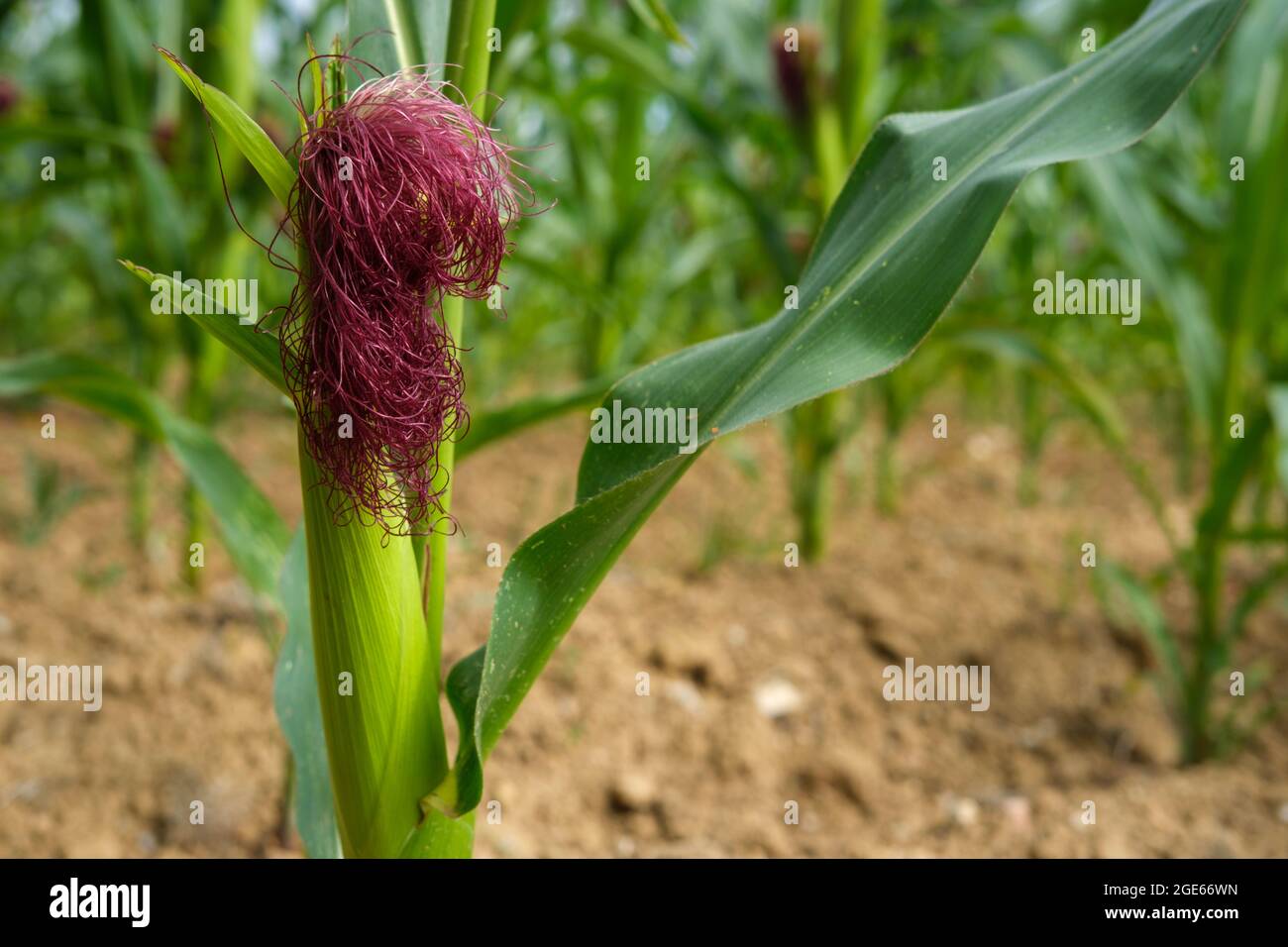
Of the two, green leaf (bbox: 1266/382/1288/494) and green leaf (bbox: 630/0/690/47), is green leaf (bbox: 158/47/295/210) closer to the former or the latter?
green leaf (bbox: 630/0/690/47)

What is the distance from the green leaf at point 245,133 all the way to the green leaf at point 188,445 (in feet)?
1.62

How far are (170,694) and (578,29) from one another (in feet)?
4.42

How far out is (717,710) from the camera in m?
1.82

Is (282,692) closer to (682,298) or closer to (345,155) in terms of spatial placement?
(345,155)

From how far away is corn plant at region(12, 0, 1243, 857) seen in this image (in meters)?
0.70

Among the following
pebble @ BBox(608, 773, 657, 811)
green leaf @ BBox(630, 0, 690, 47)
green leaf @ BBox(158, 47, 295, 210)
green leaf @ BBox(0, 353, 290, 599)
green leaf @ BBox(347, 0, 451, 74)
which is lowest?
pebble @ BBox(608, 773, 657, 811)

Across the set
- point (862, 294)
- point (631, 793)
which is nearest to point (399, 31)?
point (862, 294)

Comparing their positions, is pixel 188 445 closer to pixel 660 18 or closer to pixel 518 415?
pixel 518 415

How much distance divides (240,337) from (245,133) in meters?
0.15

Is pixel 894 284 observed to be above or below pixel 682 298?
below

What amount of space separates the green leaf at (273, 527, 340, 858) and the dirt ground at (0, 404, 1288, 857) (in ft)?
1.56

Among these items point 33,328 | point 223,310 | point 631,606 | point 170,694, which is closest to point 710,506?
point 631,606

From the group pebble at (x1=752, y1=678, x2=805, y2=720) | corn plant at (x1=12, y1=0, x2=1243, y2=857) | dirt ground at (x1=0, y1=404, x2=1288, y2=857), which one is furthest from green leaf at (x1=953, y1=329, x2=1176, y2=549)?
corn plant at (x1=12, y1=0, x2=1243, y2=857)
